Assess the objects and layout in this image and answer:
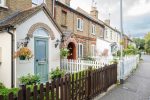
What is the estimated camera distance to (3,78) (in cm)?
1109

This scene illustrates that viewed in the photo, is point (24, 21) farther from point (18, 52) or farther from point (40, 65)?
point (40, 65)

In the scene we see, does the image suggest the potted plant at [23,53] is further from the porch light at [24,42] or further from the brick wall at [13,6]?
the brick wall at [13,6]

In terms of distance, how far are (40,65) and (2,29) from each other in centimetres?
323

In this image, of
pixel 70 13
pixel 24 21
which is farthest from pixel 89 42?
pixel 24 21

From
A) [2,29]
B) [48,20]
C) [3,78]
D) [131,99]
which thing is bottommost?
[131,99]

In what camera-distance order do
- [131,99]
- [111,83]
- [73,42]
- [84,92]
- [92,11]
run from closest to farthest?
1. [84,92]
2. [131,99]
3. [111,83]
4. [73,42]
5. [92,11]

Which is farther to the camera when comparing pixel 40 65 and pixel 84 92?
pixel 40 65

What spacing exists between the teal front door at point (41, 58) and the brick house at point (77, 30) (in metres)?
3.05

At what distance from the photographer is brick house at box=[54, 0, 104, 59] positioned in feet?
62.8

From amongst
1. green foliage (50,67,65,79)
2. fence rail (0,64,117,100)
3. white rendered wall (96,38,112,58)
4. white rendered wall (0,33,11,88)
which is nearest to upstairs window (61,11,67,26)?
green foliage (50,67,65,79)

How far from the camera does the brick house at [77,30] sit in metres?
19.1

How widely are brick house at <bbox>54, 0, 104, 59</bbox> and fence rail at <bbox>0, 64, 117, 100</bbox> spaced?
263 inches

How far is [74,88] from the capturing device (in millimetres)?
7461

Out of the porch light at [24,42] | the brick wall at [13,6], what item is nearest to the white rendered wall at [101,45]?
the brick wall at [13,6]
